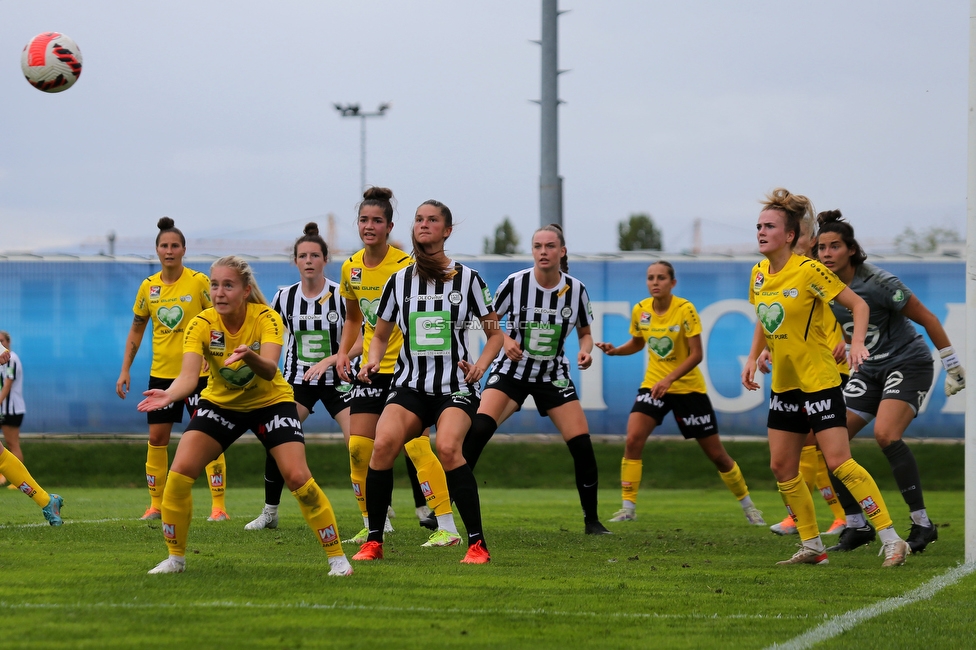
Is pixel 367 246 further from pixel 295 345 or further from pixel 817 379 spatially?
pixel 817 379

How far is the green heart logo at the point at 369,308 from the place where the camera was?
8383 mm

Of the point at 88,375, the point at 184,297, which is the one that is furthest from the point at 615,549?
the point at 88,375

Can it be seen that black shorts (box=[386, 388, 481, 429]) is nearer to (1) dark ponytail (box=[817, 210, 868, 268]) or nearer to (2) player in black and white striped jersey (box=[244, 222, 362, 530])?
(2) player in black and white striped jersey (box=[244, 222, 362, 530])

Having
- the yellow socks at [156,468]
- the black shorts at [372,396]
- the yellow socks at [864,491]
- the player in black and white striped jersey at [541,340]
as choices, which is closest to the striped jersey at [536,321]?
the player in black and white striped jersey at [541,340]

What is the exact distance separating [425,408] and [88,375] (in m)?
12.0

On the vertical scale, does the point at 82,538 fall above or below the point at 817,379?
below

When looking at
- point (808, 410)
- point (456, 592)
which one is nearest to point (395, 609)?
point (456, 592)

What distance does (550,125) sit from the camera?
58.5 ft

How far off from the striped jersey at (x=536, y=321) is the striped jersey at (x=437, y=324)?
2.04 metres

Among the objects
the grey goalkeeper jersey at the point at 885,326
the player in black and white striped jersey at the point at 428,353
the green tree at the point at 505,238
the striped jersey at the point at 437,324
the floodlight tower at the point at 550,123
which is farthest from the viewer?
the green tree at the point at 505,238

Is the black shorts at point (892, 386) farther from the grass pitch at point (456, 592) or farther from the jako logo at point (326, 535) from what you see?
the jako logo at point (326, 535)

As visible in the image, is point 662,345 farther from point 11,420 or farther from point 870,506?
point 11,420

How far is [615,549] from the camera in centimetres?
834

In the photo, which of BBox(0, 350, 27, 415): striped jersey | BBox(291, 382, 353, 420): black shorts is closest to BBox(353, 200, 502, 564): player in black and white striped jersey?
BBox(291, 382, 353, 420): black shorts
